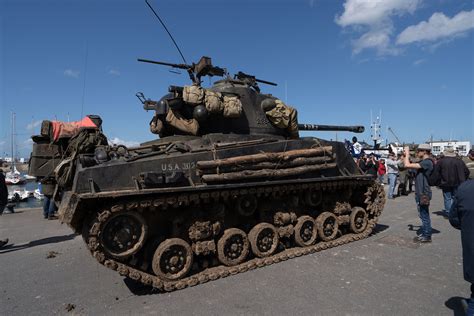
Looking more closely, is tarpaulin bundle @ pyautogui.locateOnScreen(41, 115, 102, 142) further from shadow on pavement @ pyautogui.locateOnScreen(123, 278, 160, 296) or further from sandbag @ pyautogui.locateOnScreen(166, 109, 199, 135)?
shadow on pavement @ pyautogui.locateOnScreen(123, 278, 160, 296)

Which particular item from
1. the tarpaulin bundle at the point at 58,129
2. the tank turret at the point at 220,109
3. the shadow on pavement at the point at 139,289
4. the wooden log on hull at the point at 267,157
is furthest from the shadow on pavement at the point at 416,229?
the tarpaulin bundle at the point at 58,129

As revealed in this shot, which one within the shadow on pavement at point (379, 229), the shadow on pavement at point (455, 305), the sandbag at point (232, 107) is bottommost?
the shadow on pavement at point (455, 305)

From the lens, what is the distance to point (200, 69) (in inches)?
345

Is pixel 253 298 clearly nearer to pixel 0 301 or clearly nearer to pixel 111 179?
pixel 111 179

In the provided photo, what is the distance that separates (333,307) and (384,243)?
4.00 m

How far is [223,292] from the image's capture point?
545 cm

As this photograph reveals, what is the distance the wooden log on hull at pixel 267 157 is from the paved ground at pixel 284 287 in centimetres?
203

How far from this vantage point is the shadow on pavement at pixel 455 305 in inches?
178

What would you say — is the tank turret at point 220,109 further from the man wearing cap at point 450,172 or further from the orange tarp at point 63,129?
the man wearing cap at point 450,172

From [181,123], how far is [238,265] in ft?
10.4

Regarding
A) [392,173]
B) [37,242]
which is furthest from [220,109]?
[392,173]

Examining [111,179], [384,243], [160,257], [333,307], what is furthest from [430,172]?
[111,179]

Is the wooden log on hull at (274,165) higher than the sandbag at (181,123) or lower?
lower

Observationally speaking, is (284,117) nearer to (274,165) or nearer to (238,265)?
(274,165)
